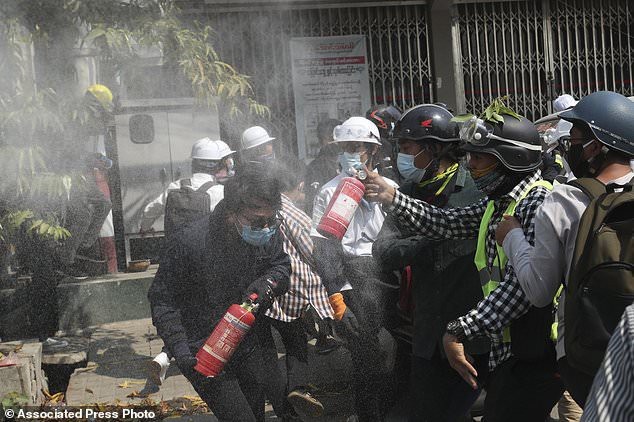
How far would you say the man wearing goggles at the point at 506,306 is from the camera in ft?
10.4

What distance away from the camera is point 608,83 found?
10.1 metres

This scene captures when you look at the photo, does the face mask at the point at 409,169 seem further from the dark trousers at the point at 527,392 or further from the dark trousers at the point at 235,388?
the dark trousers at the point at 527,392

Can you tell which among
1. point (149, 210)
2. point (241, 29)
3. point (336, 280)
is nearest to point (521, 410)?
point (336, 280)

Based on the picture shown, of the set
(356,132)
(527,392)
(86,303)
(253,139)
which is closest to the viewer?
(527,392)

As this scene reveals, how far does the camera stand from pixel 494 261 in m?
3.38

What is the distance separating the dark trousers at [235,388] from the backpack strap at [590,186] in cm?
185

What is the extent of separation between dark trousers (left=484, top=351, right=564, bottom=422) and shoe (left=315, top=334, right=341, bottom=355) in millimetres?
3022

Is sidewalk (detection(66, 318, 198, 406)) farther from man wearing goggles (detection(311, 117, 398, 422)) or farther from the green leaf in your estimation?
the green leaf

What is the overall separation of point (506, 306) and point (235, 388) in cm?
142

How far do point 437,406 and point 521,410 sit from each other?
0.47 m

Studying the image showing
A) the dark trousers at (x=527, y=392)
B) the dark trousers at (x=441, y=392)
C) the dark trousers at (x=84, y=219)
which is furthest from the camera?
the dark trousers at (x=84, y=219)

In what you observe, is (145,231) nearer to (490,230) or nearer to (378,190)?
(378,190)

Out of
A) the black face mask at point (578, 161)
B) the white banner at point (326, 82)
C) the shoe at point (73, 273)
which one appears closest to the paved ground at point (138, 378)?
the shoe at point (73, 273)

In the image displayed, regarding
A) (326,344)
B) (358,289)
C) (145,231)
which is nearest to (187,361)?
(358,289)
